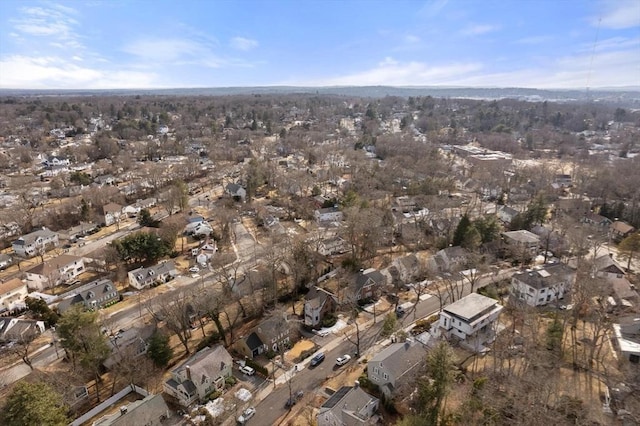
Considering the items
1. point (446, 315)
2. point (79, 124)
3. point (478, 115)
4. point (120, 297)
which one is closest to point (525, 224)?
point (446, 315)

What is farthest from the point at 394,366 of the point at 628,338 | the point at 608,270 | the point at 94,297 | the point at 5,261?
the point at 5,261

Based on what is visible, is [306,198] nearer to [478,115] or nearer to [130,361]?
[130,361]

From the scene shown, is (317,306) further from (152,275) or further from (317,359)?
(152,275)

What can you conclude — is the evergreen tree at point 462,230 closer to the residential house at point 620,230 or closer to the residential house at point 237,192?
the residential house at point 620,230

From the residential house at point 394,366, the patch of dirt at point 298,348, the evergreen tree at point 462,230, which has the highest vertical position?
the evergreen tree at point 462,230

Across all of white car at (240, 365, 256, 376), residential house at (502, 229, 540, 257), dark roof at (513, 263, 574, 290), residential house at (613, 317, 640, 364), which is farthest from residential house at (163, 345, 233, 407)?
residential house at (502, 229, 540, 257)

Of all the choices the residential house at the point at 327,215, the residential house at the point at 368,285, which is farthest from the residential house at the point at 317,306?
the residential house at the point at 327,215

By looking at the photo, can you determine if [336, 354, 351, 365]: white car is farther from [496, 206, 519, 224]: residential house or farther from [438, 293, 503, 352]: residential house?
[496, 206, 519, 224]: residential house
